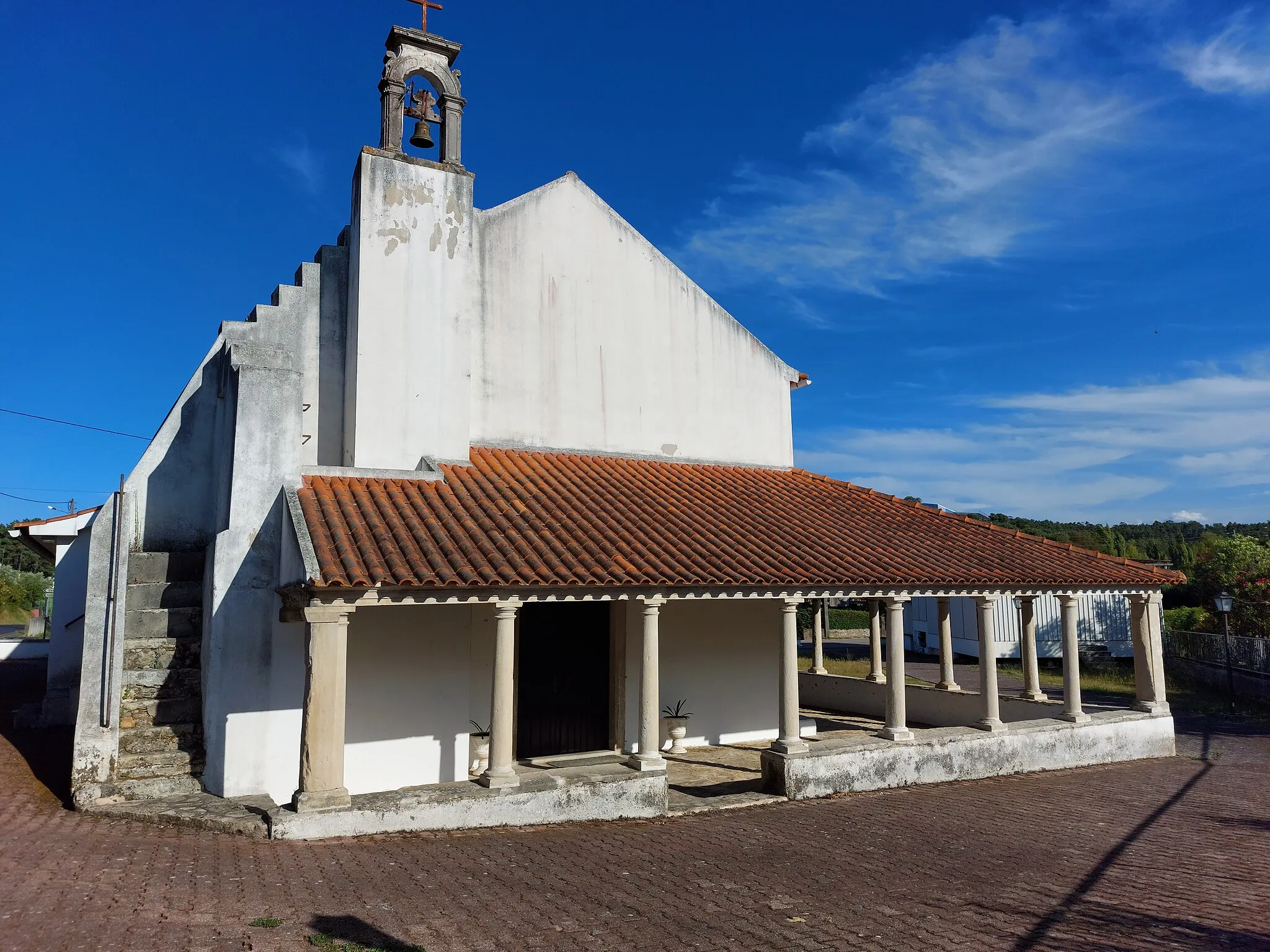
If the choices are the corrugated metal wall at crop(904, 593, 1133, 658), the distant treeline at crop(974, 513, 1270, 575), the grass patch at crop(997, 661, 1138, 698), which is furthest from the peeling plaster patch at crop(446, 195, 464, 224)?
the distant treeline at crop(974, 513, 1270, 575)

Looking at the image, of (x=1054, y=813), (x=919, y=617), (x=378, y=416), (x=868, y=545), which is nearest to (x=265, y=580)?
(x=378, y=416)

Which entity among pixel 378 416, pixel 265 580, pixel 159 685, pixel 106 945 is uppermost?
pixel 378 416

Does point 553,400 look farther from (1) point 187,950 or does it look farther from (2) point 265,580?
(1) point 187,950

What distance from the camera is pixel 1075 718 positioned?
43.4 feet

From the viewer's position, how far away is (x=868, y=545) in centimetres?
1232

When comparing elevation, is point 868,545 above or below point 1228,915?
above

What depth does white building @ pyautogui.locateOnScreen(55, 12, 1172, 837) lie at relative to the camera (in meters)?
9.12

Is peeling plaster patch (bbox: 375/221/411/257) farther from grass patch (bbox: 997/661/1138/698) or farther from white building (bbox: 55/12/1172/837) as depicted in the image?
grass patch (bbox: 997/661/1138/698)

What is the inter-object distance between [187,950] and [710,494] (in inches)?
367

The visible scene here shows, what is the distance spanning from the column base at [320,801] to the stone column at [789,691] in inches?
205

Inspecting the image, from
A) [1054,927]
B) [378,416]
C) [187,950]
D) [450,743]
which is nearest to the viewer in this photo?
[187,950]

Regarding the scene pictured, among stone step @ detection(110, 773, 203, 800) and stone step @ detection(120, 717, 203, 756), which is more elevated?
stone step @ detection(120, 717, 203, 756)

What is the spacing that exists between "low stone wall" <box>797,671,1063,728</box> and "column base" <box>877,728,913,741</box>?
1.52 metres

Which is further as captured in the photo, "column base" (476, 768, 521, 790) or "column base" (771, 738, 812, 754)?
"column base" (771, 738, 812, 754)
